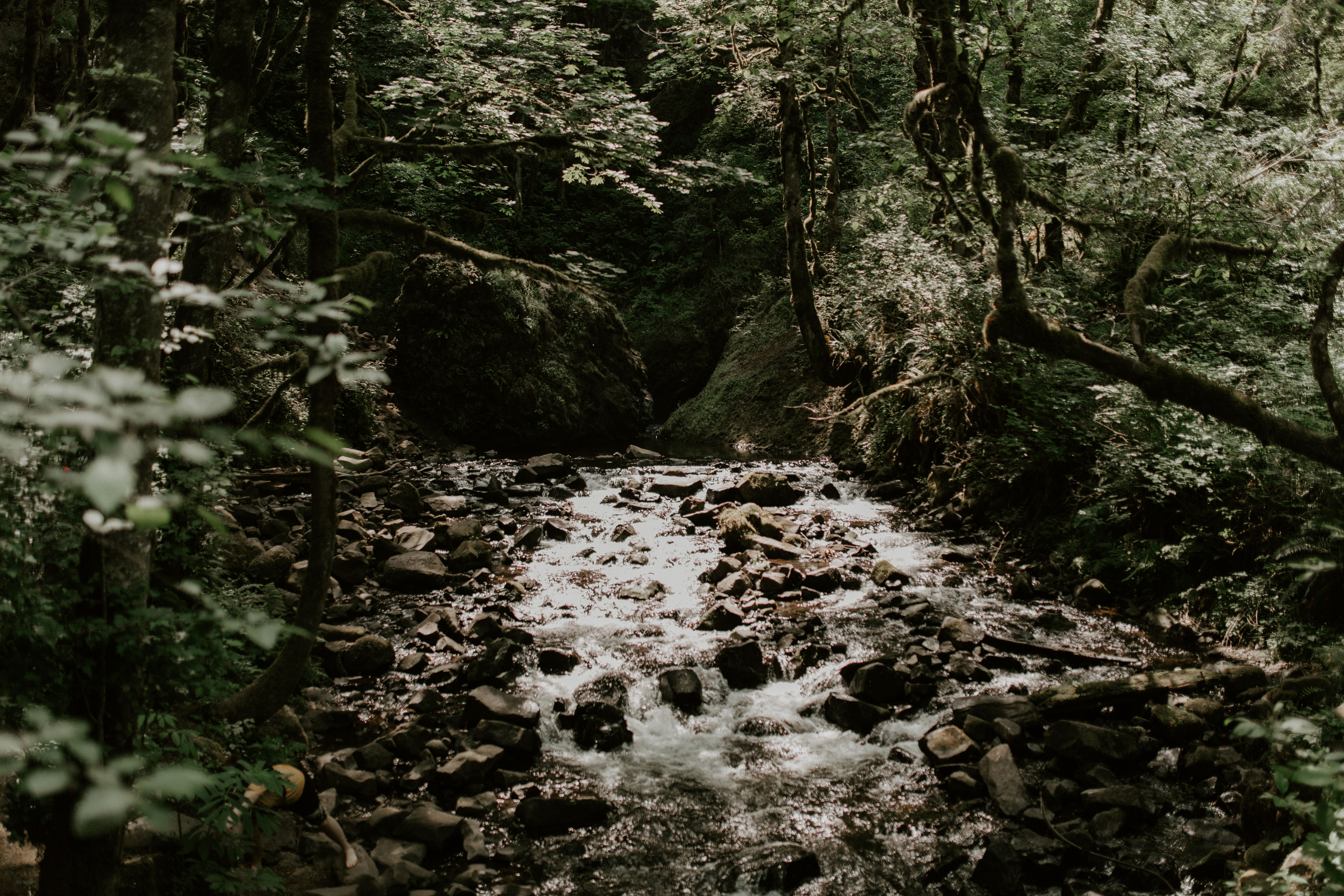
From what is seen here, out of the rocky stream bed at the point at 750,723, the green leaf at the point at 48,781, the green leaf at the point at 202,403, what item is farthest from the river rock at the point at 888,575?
the green leaf at the point at 48,781

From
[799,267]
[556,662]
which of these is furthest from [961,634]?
[799,267]

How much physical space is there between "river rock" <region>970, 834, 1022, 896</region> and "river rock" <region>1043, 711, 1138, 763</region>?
122cm

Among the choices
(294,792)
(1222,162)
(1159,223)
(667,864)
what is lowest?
(667,864)

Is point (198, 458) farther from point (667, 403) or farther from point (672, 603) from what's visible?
point (667, 403)

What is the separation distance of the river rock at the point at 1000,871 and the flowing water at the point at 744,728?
213mm

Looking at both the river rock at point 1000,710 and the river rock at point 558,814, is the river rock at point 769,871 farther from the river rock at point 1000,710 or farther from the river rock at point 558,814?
the river rock at point 1000,710

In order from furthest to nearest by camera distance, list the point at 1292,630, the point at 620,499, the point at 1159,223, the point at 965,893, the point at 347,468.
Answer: the point at 620,499 → the point at 347,468 → the point at 1159,223 → the point at 1292,630 → the point at 965,893

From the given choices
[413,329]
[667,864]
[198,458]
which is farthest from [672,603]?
[413,329]

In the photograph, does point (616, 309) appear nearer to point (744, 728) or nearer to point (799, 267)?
point (799, 267)

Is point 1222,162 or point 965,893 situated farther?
A: point 1222,162

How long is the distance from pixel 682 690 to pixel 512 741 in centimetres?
148

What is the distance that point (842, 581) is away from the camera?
8.71 metres

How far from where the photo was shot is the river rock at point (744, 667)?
653 centimetres

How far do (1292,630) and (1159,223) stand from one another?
5398 millimetres
